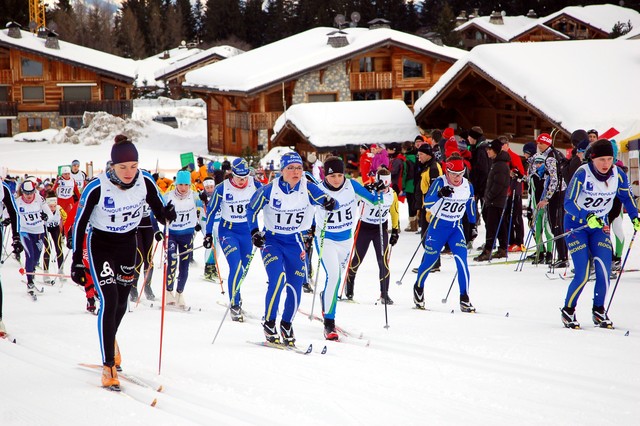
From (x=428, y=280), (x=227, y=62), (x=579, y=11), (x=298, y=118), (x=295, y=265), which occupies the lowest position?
(x=428, y=280)

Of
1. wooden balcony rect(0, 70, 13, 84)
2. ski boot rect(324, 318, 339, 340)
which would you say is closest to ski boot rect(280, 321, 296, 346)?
ski boot rect(324, 318, 339, 340)

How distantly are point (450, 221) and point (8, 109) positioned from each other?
44800mm

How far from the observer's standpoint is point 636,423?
18.2 feet

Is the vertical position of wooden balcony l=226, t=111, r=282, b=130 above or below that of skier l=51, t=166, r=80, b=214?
above

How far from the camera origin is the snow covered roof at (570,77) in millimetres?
20219

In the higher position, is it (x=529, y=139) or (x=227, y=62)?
(x=227, y=62)

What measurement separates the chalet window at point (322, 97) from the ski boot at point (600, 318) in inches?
1288

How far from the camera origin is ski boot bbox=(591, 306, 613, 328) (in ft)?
28.3

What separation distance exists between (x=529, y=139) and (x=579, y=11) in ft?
156

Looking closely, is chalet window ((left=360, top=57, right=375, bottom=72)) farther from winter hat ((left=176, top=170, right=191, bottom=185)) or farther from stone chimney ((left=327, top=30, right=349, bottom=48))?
winter hat ((left=176, top=170, right=191, bottom=185))

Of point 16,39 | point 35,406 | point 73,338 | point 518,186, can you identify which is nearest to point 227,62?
point 16,39

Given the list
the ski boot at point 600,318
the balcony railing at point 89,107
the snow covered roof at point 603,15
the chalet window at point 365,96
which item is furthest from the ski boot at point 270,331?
the snow covered roof at point 603,15

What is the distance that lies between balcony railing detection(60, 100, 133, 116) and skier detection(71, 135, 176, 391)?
150 ft

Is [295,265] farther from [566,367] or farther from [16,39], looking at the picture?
[16,39]
